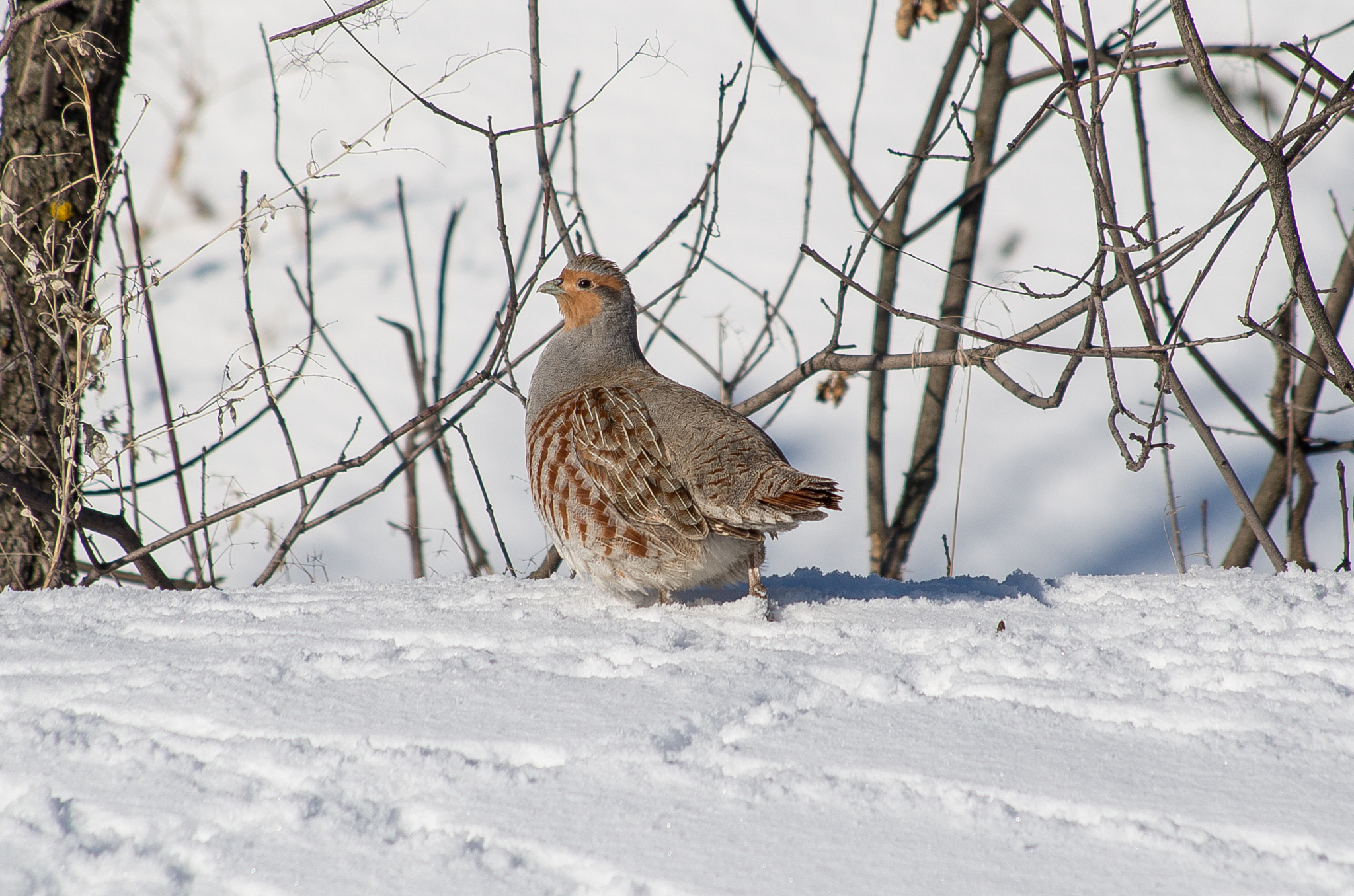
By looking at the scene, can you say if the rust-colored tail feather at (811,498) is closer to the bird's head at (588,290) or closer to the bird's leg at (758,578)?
the bird's leg at (758,578)

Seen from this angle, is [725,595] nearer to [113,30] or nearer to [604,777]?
[604,777]

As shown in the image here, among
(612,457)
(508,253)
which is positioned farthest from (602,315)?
(612,457)

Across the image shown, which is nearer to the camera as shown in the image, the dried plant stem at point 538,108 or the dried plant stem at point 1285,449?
the dried plant stem at point 538,108

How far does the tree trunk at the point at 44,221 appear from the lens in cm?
341

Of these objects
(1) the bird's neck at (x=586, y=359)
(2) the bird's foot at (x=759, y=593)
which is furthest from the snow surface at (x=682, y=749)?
(1) the bird's neck at (x=586, y=359)

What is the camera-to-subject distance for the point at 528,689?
183 cm

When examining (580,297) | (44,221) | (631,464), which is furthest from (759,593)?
(44,221)

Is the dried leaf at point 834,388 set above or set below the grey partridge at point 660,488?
above

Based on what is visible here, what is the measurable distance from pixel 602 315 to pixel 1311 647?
2013 millimetres

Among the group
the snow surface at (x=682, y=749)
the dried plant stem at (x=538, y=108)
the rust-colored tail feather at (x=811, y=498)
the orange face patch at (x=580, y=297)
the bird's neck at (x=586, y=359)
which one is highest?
the dried plant stem at (x=538, y=108)

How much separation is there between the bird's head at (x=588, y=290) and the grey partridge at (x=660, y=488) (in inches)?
14.5

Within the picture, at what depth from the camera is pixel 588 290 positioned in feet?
10.6

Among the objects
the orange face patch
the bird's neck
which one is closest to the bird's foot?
the bird's neck

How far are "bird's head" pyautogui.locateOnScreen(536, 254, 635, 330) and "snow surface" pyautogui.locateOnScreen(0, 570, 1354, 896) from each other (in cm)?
112
